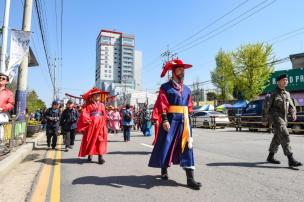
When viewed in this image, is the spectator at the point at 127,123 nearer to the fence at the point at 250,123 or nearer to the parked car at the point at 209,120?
the fence at the point at 250,123

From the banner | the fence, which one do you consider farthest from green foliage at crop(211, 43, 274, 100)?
the banner

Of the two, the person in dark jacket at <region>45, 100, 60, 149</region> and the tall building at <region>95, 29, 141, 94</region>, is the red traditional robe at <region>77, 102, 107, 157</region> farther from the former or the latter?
the tall building at <region>95, 29, 141, 94</region>

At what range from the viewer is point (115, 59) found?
142 meters

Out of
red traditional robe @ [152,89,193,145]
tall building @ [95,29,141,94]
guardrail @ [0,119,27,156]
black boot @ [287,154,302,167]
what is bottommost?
black boot @ [287,154,302,167]

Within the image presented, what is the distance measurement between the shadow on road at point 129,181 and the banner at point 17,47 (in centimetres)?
600

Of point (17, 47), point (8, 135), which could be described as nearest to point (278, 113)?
point (8, 135)

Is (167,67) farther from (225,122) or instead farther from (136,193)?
(225,122)

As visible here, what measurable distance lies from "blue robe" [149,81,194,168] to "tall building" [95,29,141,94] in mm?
127215

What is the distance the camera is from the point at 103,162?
7906 mm

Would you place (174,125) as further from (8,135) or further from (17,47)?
(17,47)

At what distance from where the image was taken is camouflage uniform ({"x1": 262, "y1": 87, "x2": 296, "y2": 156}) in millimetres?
7176

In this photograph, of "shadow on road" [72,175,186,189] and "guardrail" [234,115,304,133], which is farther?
"guardrail" [234,115,304,133]

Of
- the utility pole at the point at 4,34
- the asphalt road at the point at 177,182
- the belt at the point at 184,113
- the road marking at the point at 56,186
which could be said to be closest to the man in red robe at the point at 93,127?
the asphalt road at the point at 177,182

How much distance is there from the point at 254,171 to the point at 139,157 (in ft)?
10.9
